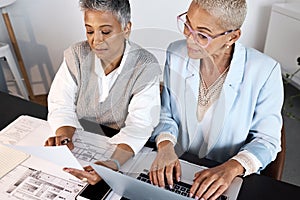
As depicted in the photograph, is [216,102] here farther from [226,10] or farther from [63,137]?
[63,137]

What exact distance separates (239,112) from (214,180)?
0.94 feet

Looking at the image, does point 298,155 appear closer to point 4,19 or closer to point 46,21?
point 46,21

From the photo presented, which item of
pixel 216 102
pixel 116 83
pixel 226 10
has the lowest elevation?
pixel 216 102

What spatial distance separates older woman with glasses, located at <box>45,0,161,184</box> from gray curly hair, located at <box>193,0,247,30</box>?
216 mm

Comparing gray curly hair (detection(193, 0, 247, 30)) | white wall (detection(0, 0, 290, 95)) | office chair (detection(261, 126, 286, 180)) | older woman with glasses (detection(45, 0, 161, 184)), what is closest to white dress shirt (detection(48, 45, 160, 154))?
older woman with glasses (detection(45, 0, 161, 184))

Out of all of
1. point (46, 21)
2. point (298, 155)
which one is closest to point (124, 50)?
point (298, 155)

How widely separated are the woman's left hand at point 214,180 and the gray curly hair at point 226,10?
379 mm

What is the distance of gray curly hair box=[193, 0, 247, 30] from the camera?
2.83ft

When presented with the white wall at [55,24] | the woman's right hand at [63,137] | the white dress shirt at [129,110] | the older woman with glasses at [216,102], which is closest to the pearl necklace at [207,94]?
the older woman with glasses at [216,102]

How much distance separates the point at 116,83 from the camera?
0.82m

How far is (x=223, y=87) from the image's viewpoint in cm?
98

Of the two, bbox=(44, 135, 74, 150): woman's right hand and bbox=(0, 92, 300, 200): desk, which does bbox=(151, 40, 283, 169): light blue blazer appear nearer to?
bbox=(0, 92, 300, 200): desk

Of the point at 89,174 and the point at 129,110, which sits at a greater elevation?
the point at 129,110

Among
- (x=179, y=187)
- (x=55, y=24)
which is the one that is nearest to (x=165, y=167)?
(x=179, y=187)
